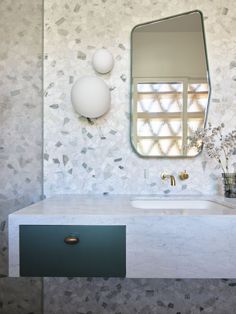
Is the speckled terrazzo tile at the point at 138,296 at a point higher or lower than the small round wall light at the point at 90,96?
lower

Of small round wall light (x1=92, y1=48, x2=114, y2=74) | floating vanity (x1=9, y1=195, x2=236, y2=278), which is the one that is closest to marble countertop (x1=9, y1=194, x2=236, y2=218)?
floating vanity (x1=9, y1=195, x2=236, y2=278)

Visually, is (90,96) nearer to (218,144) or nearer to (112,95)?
(112,95)

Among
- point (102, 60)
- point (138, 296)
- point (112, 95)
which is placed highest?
point (102, 60)

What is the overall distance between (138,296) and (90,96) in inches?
48.2

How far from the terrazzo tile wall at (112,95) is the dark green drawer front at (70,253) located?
655 millimetres

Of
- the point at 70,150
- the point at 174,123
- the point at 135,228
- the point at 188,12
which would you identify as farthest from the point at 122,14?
the point at 135,228

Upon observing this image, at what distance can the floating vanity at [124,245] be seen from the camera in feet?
4.03

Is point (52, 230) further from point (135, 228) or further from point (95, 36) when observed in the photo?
point (95, 36)

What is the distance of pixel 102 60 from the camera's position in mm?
1834

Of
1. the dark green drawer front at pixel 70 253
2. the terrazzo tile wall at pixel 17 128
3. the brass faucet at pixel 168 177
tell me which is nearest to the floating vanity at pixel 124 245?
the dark green drawer front at pixel 70 253

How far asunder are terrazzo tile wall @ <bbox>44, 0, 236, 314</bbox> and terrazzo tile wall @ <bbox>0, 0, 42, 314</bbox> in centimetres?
14

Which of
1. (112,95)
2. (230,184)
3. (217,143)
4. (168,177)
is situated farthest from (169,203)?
(112,95)

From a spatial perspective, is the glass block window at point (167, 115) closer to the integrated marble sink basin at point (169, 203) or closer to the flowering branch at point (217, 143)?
the flowering branch at point (217, 143)

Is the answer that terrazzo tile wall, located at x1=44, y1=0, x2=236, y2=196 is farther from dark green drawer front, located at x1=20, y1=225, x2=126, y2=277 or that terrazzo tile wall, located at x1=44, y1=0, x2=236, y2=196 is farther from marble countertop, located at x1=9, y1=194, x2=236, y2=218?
dark green drawer front, located at x1=20, y1=225, x2=126, y2=277
